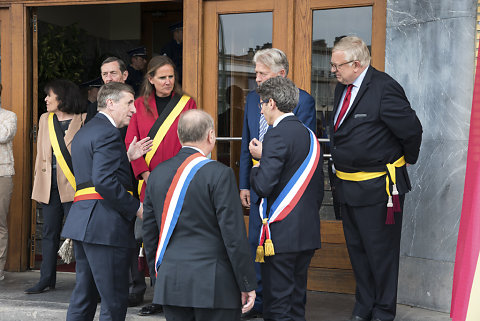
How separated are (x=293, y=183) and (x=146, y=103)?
162 cm

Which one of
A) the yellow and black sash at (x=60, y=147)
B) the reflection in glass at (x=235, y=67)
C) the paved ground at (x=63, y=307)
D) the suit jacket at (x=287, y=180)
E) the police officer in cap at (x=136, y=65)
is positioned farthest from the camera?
the police officer in cap at (x=136, y=65)

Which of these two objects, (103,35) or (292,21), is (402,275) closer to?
(292,21)

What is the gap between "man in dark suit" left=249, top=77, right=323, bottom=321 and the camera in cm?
365

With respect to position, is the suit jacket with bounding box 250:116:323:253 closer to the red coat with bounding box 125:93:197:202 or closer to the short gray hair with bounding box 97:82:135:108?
the short gray hair with bounding box 97:82:135:108

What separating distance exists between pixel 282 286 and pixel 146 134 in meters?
1.69

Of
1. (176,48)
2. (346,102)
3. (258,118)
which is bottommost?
(258,118)

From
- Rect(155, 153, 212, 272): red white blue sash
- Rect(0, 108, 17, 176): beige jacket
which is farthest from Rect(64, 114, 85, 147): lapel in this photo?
Rect(155, 153, 212, 272): red white blue sash

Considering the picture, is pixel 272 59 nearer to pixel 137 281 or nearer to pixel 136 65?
pixel 137 281

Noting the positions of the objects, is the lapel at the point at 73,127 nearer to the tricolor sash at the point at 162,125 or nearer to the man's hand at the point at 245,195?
the tricolor sash at the point at 162,125

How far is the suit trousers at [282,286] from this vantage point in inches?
147

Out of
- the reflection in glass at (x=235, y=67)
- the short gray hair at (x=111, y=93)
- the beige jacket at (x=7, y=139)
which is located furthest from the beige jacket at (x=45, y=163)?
the short gray hair at (x=111, y=93)

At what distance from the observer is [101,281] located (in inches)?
150

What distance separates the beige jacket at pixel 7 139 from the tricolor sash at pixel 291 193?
9.98 ft

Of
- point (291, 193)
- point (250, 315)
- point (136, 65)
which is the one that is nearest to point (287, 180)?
point (291, 193)
